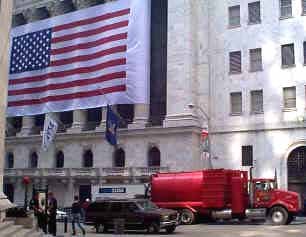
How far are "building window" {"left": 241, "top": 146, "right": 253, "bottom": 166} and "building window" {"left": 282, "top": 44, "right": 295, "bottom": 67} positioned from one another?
7.87 meters

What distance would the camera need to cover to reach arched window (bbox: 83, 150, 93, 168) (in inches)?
2032

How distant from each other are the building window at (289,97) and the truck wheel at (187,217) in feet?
52.2

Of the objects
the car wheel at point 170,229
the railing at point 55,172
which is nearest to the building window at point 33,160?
the railing at point 55,172

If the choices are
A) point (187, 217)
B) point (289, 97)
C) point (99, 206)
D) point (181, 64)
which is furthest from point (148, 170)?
point (99, 206)

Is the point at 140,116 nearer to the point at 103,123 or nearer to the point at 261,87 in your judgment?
the point at 103,123

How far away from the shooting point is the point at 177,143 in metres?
46.2

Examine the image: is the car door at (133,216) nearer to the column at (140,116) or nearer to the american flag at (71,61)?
the american flag at (71,61)

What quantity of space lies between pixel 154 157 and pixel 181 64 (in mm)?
8991

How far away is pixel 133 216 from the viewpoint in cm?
2677

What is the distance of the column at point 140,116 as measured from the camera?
4841cm

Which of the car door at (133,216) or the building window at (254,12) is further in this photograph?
the building window at (254,12)

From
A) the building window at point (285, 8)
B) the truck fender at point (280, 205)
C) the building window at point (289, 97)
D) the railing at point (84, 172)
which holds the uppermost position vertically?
the building window at point (285, 8)

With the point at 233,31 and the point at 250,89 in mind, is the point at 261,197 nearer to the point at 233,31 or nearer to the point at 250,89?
the point at 250,89

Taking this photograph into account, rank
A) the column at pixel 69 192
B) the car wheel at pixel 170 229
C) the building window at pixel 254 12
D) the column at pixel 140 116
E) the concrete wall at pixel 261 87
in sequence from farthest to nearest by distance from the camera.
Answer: the column at pixel 69 192, the column at pixel 140 116, the building window at pixel 254 12, the concrete wall at pixel 261 87, the car wheel at pixel 170 229
